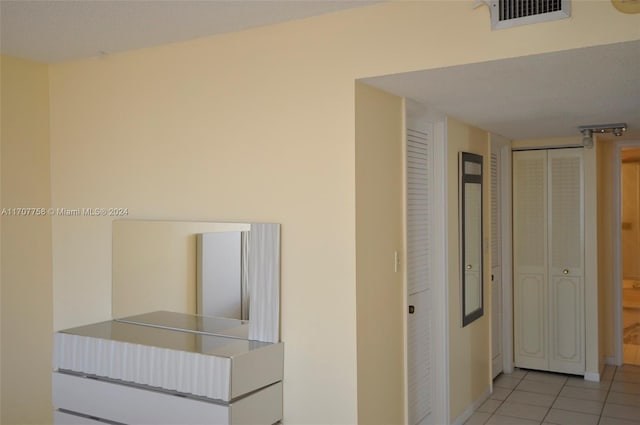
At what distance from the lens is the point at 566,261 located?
5.42 m

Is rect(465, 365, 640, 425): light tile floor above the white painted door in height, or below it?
below

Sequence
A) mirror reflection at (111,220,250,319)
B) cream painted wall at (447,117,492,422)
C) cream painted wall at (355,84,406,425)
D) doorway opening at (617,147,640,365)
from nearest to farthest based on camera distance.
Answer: cream painted wall at (355,84,406,425) → mirror reflection at (111,220,250,319) → cream painted wall at (447,117,492,422) → doorway opening at (617,147,640,365)

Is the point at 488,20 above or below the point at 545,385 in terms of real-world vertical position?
above

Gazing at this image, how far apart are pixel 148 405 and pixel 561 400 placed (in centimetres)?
336

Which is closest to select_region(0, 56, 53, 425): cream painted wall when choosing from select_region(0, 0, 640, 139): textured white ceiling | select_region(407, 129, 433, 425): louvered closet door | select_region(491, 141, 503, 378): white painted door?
select_region(0, 0, 640, 139): textured white ceiling

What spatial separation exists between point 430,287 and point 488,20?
1940mm

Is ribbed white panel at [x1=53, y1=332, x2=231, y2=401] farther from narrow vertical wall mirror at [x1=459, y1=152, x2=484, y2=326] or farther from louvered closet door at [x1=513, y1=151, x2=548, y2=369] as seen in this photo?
louvered closet door at [x1=513, y1=151, x2=548, y2=369]

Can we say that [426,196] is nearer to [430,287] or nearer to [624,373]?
[430,287]

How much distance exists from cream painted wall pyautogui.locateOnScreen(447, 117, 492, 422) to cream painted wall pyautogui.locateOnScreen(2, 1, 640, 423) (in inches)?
42.7

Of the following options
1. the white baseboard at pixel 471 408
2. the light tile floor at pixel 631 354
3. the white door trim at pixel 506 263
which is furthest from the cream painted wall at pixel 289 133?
the light tile floor at pixel 631 354

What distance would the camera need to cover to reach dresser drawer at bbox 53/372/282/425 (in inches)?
111

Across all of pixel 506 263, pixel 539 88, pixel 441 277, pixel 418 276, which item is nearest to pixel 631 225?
pixel 506 263

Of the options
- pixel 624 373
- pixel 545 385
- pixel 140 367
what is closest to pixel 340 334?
pixel 140 367

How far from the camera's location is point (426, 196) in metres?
3.95
